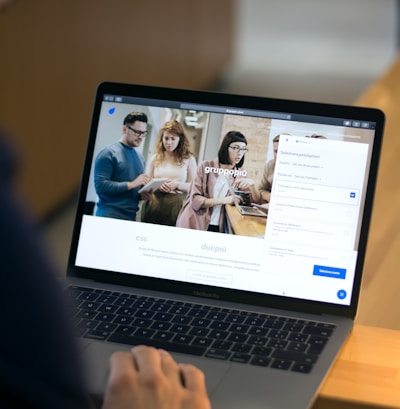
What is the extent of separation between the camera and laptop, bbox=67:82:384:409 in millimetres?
1104

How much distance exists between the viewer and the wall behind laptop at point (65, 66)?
2852mm

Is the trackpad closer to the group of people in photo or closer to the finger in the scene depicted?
the finger

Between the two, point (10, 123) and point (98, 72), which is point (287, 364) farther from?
point (98, 72)

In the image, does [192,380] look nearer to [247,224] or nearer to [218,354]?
[218,354]

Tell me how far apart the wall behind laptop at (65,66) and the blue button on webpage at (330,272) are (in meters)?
1.76

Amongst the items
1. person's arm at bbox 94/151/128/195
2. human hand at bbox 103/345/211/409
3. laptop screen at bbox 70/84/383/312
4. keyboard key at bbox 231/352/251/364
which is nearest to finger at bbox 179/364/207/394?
human hand at bbox 103/345/211/409

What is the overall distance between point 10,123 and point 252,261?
185cm

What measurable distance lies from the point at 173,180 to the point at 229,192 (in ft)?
0.27

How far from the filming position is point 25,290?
505 mm

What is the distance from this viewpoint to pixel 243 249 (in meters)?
1.19

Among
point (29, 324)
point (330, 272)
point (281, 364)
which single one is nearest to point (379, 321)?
point (330, 272)

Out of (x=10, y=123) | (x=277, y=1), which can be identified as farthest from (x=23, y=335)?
(x=277, y=1)

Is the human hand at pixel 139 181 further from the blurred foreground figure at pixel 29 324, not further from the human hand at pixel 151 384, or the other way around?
the blurred foreground figure at pixel 29 324

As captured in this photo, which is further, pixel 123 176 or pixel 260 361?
pixel 123 176
